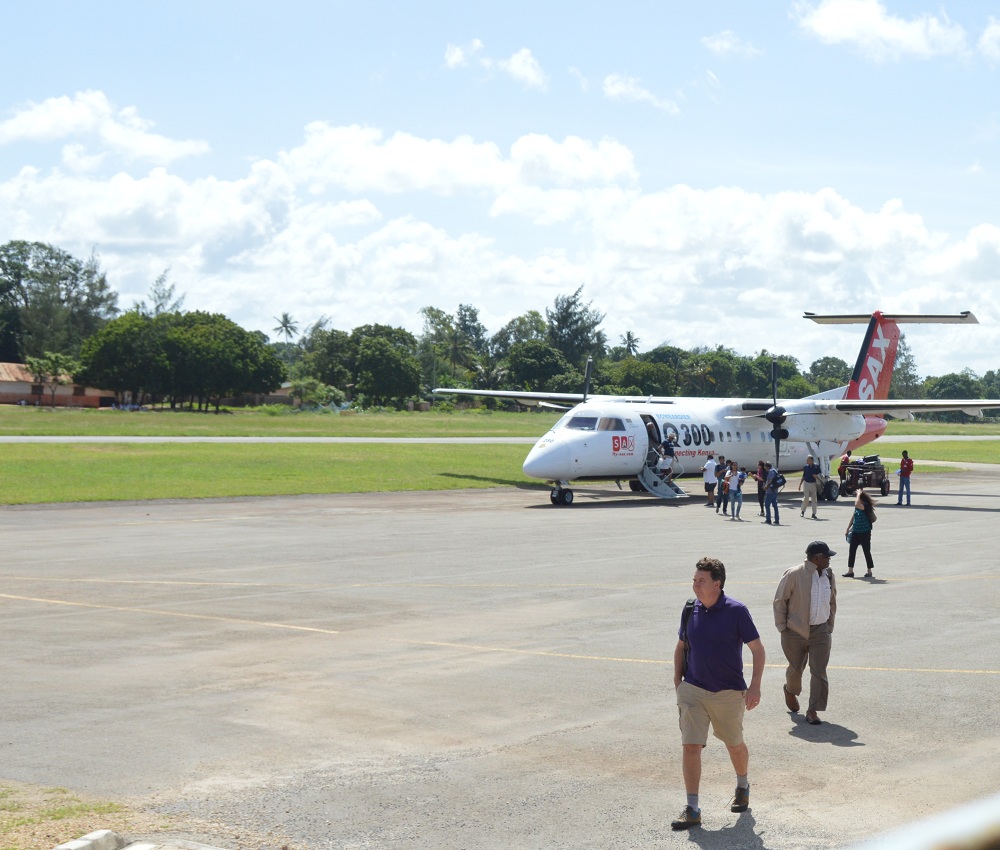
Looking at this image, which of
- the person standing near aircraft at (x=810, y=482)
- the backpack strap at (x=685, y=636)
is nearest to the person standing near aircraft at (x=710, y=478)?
the person standing near aircraft at (x=810, y=482)

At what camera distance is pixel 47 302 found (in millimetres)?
140375

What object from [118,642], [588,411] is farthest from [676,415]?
[118,642]

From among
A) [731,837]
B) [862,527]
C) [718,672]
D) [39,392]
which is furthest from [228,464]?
[39,392]

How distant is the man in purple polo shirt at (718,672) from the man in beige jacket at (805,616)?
285 cm

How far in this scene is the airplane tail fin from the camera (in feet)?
160

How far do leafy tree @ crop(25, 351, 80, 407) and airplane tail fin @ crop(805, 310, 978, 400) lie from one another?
92159 millimetres

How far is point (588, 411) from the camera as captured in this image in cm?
3825

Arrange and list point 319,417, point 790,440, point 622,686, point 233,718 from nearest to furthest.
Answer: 1. point 233,718
2. point 622,686
3. point 790,440
4. point 319,417

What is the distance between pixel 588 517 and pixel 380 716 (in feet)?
72.5

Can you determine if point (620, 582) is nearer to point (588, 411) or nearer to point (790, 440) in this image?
point (588, 411)

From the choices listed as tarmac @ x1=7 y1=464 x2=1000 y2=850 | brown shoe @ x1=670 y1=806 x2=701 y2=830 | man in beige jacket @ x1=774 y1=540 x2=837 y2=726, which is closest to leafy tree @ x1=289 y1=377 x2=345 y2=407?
tarmac @ x1=7 y1=464 x2=1000 y2=850

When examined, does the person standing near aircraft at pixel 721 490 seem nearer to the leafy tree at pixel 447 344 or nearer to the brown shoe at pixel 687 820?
the brown shoe at pixel 687 820

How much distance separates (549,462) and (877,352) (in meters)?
20.5

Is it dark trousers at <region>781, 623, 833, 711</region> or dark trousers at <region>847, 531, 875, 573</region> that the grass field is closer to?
dark trousers at <region>847, 531, 875, 573</region>
